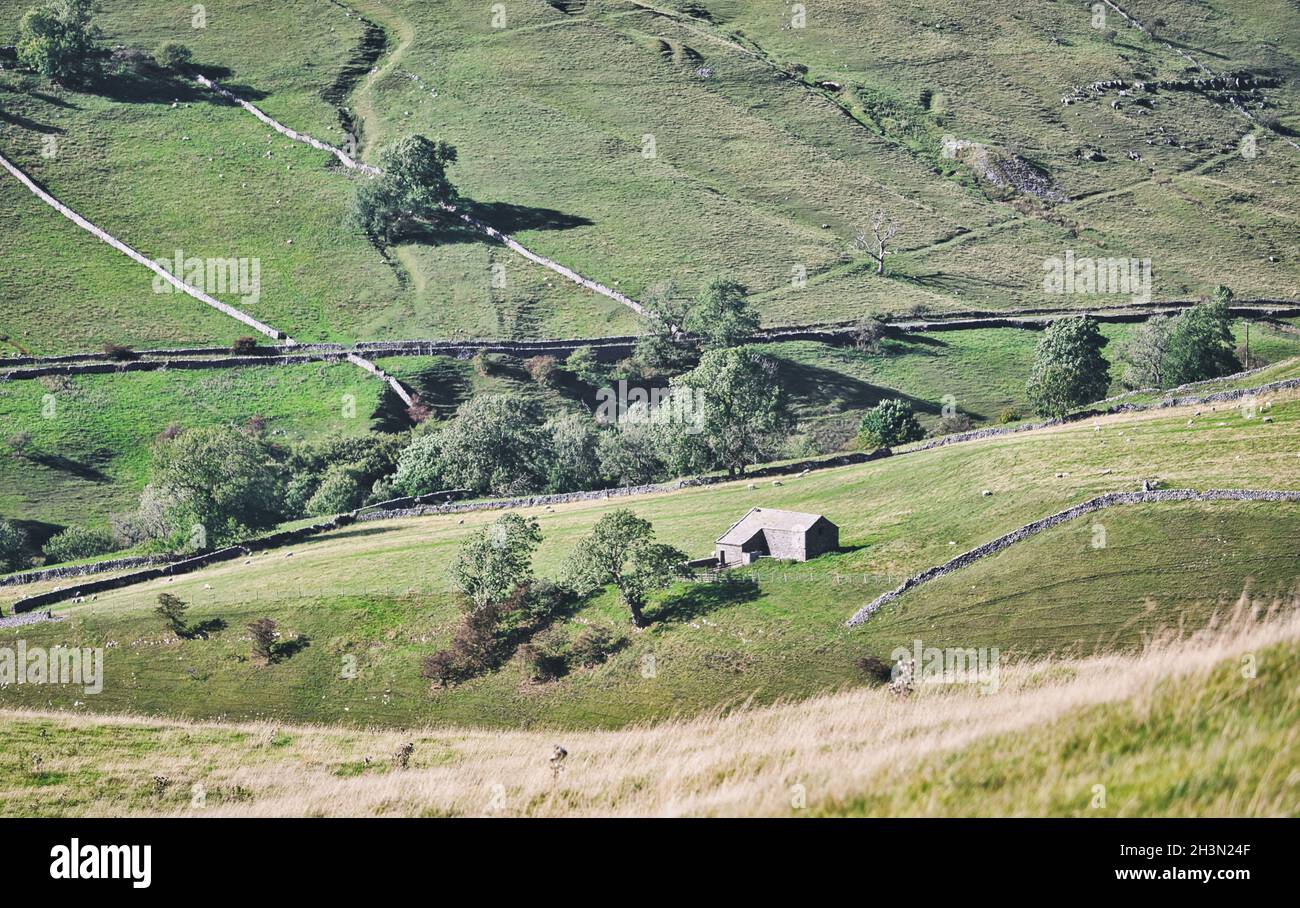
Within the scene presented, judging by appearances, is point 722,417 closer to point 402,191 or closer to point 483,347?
point 483,347

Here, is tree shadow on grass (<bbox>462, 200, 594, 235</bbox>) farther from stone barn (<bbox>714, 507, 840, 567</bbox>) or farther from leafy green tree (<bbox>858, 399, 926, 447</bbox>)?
stone barn (<bbox>714, 507, 840, 567</bbox>)

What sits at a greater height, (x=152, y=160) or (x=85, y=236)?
(x=152, y=160)

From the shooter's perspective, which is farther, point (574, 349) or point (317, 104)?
point (317, 104)

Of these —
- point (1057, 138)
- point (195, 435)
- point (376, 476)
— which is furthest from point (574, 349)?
point (1057, 138)

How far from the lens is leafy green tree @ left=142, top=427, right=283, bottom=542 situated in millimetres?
83250

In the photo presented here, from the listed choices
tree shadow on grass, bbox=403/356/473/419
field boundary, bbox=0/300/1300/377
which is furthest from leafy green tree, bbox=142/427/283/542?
field boundary, bbox=0/300/1300/377

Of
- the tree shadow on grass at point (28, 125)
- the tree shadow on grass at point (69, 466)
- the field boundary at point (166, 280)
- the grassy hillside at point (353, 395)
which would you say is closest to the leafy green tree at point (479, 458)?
the grassy hillside at point (353, 395)

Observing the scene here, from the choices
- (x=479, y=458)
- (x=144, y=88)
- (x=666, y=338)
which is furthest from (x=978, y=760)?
(x=144, y=88)

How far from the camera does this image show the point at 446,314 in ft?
441

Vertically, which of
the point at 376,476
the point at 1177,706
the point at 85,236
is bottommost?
the point at 376,476

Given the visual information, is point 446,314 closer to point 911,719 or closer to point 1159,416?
point 1159,416

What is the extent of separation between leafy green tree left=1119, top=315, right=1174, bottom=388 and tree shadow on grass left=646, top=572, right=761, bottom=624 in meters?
61.9

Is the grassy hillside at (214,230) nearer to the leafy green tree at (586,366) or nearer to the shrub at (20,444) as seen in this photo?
the leafy green tree at (586,366)
